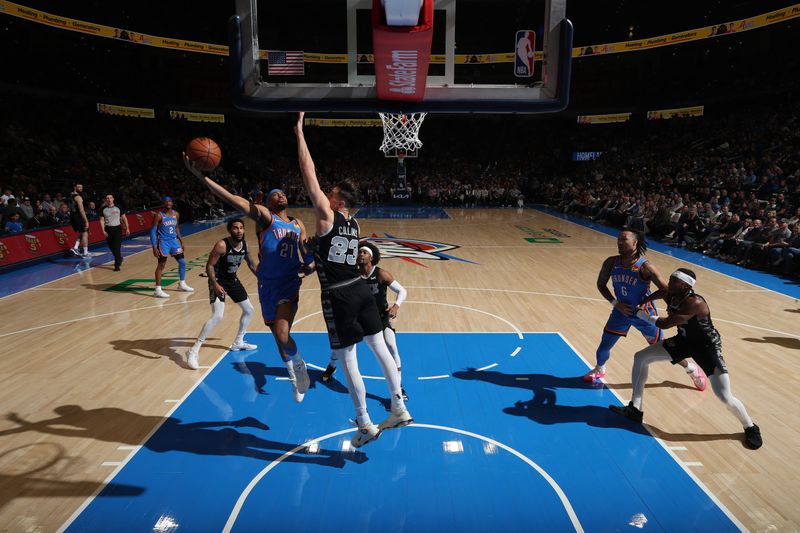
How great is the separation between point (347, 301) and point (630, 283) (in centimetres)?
318

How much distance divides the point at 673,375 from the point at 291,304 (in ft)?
14.8

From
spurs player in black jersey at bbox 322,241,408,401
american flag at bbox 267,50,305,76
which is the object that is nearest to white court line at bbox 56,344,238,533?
spurs player in black jersey at bbox 322,241,408,401

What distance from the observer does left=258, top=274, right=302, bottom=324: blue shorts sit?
5.08 meters

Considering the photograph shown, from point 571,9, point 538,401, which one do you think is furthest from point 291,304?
point 571,9

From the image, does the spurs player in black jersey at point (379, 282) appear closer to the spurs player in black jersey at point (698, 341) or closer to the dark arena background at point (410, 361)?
the dark arena background at point (410, 361)

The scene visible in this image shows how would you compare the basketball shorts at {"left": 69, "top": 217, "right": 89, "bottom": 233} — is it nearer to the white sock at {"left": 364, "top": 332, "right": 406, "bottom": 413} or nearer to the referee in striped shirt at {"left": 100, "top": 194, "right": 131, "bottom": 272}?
the referee in striped shirt at {"left": 100, "top": 194, "right": 131, "bottom": 272}

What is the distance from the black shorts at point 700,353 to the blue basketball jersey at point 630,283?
2.78 ft

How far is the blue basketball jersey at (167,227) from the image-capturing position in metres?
9.55

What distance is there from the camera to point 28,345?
7.21 m

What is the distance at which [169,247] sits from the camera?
966cm

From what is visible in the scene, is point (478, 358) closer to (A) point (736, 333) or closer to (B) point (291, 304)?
(B) point (291, 304)

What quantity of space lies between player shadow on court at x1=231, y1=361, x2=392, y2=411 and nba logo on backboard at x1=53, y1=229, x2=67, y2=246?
10.2 m

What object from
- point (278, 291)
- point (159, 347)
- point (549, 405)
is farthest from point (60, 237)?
point (549, 405)

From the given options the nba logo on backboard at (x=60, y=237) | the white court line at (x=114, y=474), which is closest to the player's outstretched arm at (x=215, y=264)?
the white court line at (x=114, y=474)
